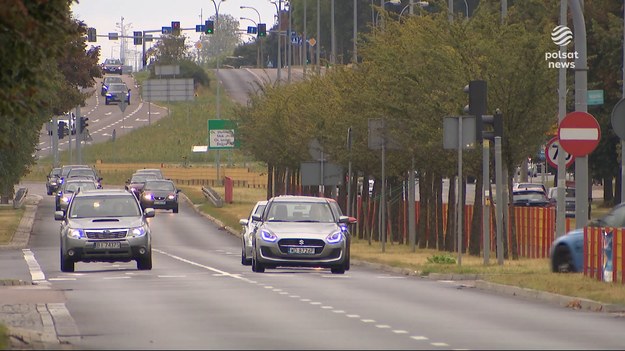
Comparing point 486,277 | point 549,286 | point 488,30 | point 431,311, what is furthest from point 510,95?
point 431,311

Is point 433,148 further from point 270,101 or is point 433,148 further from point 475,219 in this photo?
point 270,101

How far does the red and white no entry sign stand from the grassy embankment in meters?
2.23

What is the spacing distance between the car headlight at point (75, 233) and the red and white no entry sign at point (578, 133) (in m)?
10.2

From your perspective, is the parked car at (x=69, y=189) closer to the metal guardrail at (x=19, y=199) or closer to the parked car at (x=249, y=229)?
the metal guardrail at (x=19, y=199)

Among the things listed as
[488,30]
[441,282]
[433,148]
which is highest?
[488,30]

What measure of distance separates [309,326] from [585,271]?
10182 millimetres

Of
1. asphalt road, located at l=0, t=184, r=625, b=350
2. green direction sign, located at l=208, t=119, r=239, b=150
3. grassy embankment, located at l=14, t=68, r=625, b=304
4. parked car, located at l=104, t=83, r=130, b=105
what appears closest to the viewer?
asphalt road, located at l=0, t=184, r=625, b=350

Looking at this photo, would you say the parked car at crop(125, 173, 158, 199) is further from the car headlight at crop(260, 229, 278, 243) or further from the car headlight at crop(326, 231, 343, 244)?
the car headlight at crop(326, 231, 343, 244)

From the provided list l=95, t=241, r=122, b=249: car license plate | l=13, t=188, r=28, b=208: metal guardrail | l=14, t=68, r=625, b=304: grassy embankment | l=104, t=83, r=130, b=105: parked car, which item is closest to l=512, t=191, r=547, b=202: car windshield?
l=14, t=68, r=625, b=304: grassy embankment

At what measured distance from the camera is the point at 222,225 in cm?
6831

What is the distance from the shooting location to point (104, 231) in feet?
111

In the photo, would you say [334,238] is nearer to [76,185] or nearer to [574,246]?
[574,246]

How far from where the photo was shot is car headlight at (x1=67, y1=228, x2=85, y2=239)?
33969 millimetres

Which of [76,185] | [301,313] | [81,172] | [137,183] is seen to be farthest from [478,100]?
[137,183]
